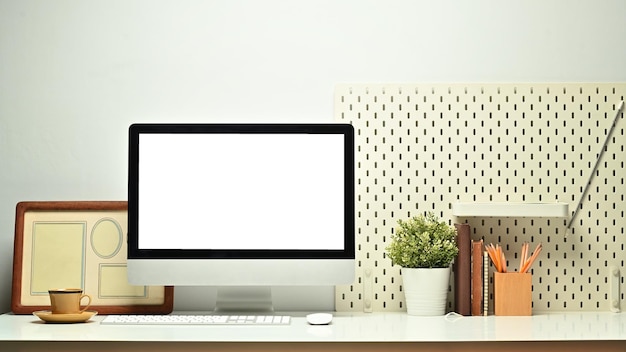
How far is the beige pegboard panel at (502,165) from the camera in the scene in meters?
2.17

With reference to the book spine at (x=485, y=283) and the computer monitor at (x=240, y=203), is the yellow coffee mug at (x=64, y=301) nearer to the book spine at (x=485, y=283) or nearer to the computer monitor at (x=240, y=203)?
the computer monitor at (x=240, y=203)

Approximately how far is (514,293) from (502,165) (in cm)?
37

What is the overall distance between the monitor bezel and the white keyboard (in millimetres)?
146

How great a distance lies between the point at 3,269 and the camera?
86.7 inches

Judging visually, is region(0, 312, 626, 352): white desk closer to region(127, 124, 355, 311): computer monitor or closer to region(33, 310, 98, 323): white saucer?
region(33, 310, 98, 323): white saucer

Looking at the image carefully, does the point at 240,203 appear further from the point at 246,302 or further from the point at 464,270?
the point at 464,270

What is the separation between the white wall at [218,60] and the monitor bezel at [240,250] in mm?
256

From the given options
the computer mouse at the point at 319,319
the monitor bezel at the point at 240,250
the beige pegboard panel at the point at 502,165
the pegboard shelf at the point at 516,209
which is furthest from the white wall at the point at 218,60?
the computer mouse at the point at 319,319

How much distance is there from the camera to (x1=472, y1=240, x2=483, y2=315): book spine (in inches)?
79.4

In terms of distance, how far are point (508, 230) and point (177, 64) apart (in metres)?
1.03

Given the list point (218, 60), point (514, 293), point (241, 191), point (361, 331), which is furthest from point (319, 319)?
point (218, 60)

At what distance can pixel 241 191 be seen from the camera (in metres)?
1.95

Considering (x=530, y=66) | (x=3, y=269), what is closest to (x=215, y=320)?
(x=3, y=269)

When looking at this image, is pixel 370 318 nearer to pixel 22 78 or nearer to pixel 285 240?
pixel 285 240
